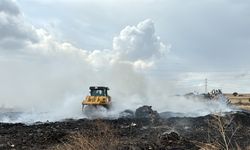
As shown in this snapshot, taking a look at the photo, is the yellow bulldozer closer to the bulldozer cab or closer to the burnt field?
the bulldozer cab

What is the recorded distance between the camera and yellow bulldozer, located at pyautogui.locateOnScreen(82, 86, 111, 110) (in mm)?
40844

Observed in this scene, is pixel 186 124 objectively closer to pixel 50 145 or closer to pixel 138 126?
pixel 138 126

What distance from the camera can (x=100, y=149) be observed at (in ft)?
42.3

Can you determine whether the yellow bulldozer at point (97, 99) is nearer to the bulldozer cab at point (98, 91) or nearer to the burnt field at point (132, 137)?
the bulldozer cab at point (98, 91)

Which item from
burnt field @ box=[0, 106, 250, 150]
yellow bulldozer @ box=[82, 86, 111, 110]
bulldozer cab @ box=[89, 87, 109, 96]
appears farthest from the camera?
bulldozer cab @ box=[89, 87, 109, 96]

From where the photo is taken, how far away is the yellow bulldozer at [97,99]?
4084 cm

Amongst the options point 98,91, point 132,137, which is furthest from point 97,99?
point 132,137

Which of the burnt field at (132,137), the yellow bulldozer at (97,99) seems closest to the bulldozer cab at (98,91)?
the yellow bulldozer at (97,99)

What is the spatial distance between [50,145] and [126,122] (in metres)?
12.2

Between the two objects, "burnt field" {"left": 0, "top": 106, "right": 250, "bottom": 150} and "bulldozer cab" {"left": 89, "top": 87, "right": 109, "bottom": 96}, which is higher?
"bulldozer cab" {"left": 89, "top": 87, "right": 109, "bottom": 96}

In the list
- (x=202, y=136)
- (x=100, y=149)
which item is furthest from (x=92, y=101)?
(x=100, y=149)

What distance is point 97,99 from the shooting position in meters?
41.0

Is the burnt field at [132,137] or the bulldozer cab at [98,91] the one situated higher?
the bulldozer cab at [98,91]

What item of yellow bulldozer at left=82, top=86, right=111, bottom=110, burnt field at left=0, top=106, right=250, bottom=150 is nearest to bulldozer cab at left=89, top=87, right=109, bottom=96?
yellow bulldozer at left=82, top=86, right=111, bottom=110
